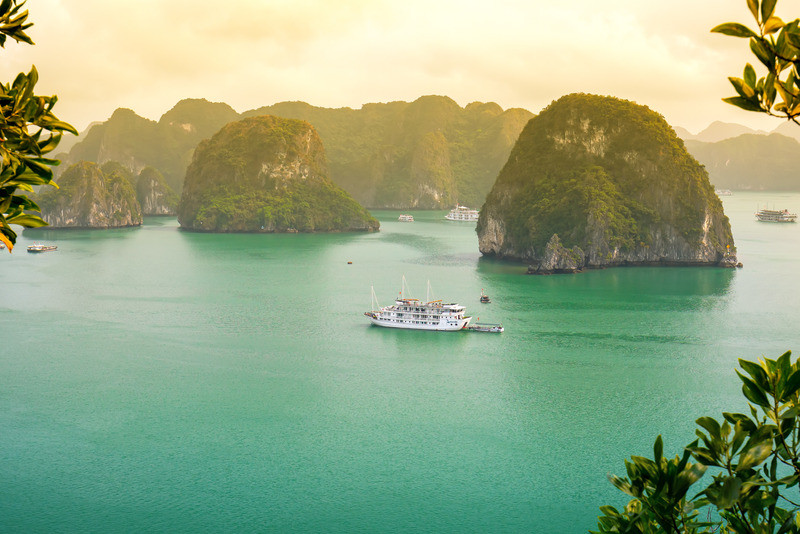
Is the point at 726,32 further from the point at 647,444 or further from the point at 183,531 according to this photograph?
the point at 647,444

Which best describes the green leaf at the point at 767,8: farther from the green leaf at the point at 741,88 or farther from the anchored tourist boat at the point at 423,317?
the anchored tourist boat at the point at 423,317

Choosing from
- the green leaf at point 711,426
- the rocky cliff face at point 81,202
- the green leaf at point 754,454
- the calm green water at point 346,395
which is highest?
the rocky cliff face at point 81,202

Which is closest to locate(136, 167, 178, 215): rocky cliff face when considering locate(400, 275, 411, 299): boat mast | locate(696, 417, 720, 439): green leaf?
locate(400, 275, 411, 299): boat mast

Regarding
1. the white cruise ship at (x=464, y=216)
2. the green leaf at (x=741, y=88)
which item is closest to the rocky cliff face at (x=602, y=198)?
the white cruise ship at (x=464, y=216)

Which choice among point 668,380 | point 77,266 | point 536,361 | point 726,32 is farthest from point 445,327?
point 77,266

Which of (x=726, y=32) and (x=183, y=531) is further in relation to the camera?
(x=183, y=531)

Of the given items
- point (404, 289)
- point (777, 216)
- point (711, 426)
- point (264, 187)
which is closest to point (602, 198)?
point (404, 289)

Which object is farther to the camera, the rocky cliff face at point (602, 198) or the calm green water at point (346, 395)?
the rocky cliff face at point (602, 198)
